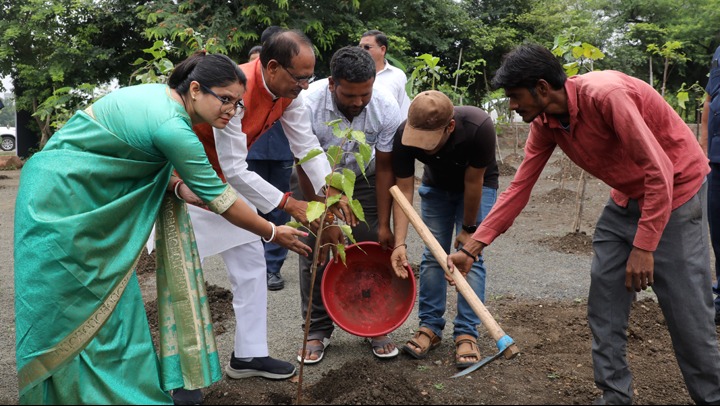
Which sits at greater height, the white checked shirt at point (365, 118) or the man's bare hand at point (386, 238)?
the white checked shirt at point (365, 118)

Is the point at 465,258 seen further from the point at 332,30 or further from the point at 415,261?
the point at 332,30

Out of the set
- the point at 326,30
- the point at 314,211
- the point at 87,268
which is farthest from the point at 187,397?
the point at 326,30

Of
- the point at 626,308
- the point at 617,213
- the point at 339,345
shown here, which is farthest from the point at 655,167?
the point at 339,345

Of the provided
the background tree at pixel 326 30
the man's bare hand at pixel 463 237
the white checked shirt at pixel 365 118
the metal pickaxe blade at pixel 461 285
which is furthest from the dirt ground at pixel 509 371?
the background tree at pixel 326 30

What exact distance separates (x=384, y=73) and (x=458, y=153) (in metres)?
2.13

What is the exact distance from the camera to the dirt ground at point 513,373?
9.89 ft

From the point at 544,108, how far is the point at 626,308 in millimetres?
948

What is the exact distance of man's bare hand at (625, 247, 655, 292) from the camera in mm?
2516

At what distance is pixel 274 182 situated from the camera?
539 cm

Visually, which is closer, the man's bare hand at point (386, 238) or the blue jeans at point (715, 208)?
the man's bare hand at point (386, 238)

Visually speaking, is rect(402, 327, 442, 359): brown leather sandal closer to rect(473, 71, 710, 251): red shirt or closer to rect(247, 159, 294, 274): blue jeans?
rect(473, 71, 710, 251): red shirt

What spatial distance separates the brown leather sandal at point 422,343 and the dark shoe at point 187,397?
121 centimetres

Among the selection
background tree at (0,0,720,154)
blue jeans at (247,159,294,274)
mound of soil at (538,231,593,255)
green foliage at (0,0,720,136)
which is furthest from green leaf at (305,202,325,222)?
background tree at (0,0,720,154)

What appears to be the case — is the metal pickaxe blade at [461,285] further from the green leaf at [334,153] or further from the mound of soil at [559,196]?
the mound of soil at [559,196]
